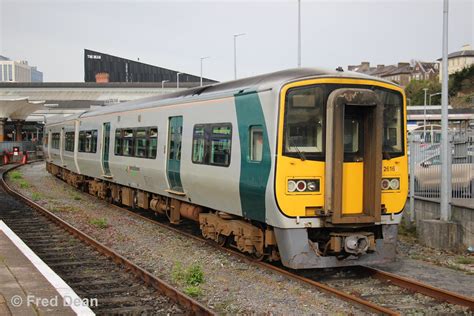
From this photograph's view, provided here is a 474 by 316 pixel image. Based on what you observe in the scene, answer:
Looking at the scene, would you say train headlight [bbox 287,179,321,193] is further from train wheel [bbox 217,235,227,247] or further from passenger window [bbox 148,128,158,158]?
passenger window [bbox 148,128,158,158]

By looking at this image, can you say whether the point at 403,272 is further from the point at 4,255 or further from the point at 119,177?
the point at 119,177

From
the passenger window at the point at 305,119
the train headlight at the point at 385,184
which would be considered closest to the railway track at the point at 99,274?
the passenger window at the point at 305,119

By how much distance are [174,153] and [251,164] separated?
140 inches

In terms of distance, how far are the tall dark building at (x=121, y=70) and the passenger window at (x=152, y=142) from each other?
2733 inches

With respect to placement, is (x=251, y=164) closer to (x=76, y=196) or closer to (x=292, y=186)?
(x=292, y=186)

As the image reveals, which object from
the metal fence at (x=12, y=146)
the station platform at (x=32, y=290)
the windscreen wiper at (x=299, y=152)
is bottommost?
the station platform at (x=32, y=290)

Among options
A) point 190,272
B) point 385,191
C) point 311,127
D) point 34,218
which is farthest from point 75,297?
point 34,218

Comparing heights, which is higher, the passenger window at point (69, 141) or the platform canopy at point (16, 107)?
the platform canopy at point (16, 107)

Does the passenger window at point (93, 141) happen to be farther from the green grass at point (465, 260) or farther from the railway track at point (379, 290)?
the green grass at point (465, 260)

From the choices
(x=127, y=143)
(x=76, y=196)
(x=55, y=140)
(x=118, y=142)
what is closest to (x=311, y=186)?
(x=127, y=143)

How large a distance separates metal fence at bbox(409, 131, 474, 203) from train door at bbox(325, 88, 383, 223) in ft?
14.1

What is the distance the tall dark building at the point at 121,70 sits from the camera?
8188 cm

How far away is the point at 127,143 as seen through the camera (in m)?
15.0

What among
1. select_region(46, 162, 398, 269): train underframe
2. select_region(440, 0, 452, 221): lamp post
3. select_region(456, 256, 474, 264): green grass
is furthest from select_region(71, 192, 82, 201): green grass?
select_region(456, 256, 474, 264): green grass
